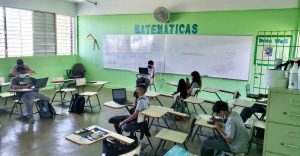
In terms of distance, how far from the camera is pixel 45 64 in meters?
9.04

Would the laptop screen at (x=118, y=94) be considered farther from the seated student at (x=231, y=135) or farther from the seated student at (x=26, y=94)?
the seated student at (x=231, y=135)

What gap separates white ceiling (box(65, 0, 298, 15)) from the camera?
665 centimetres

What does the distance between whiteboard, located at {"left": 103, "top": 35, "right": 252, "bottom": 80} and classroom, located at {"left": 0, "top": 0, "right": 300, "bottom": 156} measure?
0.10 feet

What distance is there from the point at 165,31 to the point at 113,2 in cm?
239

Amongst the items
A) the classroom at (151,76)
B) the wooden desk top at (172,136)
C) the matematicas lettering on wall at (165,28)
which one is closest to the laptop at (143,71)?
the classroom at (151,76)

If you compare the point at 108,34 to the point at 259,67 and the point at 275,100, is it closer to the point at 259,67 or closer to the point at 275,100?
the point at 259,67

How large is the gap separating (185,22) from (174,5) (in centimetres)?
65

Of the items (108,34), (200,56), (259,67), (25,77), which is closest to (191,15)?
(200,56)

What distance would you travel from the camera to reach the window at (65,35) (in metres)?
9.55

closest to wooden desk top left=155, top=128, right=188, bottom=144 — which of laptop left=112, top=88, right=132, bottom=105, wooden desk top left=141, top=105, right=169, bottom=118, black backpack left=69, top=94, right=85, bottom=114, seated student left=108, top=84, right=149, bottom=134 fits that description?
wooden desk top left=141, top=105, right=169, bottom=118

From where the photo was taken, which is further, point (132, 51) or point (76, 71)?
point (76, 71)

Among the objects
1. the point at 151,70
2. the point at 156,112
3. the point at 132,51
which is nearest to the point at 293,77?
the point at 156,112

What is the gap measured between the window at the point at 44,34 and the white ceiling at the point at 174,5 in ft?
4.35

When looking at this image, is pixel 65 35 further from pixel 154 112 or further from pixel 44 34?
pixel 154 112
